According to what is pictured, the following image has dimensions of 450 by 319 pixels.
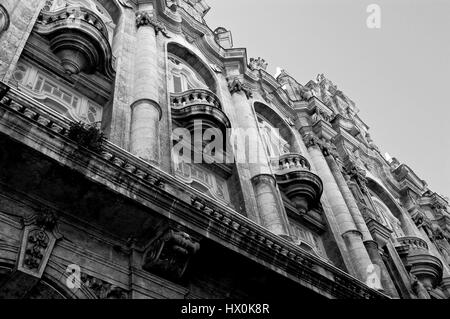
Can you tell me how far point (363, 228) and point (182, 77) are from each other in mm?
9687

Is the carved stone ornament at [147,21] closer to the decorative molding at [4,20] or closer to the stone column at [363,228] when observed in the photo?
the decorative molding at [4,20]

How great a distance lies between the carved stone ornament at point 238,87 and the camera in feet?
68.8

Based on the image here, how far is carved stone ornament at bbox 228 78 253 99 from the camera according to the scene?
2098 centimetres

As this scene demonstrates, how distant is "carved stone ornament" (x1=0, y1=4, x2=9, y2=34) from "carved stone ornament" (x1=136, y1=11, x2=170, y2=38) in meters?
6.71

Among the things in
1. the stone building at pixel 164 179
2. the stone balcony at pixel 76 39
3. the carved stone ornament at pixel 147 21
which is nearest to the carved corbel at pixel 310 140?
the stone building at pixel 164 179

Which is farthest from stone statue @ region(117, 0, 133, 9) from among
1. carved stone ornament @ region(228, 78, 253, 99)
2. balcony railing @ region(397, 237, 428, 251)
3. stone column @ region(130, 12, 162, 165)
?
balcony railing @ region(397, 237, 428, 251)

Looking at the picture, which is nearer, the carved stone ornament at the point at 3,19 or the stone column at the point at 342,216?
the carved stone ornament at the point at 3,19

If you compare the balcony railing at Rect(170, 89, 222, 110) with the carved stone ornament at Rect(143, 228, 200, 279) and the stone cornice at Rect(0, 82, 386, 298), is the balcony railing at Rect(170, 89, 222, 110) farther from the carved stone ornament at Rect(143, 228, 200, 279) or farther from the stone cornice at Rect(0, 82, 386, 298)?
the carved stone ornament at Rect(143, 228, 200, 279)

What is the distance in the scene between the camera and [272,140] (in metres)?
22.0

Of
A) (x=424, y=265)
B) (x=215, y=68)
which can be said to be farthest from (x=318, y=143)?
(x=424, y=265)

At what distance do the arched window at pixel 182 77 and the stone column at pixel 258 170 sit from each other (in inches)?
72.5

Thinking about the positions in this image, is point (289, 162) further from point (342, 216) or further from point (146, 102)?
point (146, 102)

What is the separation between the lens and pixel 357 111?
40.5 metres

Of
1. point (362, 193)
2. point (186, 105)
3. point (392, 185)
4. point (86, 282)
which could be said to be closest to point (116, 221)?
point (86, 282)
